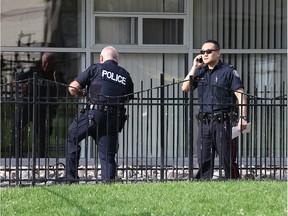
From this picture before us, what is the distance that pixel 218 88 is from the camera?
1018cm

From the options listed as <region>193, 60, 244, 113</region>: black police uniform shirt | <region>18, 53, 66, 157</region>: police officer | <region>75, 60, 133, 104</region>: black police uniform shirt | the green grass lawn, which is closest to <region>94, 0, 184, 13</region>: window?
<region>18, 53, 66, 157</region>: police officer

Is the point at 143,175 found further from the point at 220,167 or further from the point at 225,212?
the point at 225,212

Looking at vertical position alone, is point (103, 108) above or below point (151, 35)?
below

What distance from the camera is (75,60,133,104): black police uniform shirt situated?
10302 mm

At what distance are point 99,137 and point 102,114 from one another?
1.04 ft

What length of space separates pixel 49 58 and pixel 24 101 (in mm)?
2181

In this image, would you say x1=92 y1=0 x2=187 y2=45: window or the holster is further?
x1=92 y1=0 x2=187 y2=45: window

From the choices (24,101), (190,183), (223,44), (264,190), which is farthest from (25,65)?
(264,190)

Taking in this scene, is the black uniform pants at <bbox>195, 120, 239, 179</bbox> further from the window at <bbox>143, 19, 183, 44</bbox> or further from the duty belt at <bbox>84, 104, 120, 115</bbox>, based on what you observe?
the window at <bbox>143, 19, 183, 44</bbox>

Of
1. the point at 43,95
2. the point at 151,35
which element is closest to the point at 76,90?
the point at 43,95

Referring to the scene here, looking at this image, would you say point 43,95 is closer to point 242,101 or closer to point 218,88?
point 218,88

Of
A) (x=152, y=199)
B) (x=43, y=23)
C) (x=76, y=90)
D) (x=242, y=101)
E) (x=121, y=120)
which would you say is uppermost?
(x=43, y=23)

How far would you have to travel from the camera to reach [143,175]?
1148cm

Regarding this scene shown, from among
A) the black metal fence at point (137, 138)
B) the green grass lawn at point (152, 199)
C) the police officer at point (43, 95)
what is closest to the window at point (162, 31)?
the black metal fence at point (137, 138)
